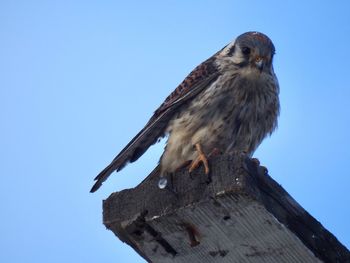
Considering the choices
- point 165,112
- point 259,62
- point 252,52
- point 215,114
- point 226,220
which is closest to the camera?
point 226,220

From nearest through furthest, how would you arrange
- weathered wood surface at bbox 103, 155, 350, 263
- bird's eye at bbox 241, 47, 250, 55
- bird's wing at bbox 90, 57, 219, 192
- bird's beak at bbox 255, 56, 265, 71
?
1. weathered wood surface at bbox 103, 155, 350, 263
2. bird's wing at bbox 90, 57, 219, 192
3. bird's beak at bbox 255, 56, 265, 71
4. bird's eye at bbox 241, 47, 250, 55

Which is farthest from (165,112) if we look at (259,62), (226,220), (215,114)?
(226,220)

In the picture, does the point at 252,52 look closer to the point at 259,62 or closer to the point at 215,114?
the point at 259,62

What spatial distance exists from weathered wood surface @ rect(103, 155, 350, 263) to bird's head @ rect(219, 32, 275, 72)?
193 centimetres

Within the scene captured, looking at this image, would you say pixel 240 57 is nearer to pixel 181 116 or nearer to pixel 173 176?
pixel 181 116

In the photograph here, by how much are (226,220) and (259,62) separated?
216 centimetres

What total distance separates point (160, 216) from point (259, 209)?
0.42m

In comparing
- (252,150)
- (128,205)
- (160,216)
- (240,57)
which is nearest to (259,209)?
(160,216)

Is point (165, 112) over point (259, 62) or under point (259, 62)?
under

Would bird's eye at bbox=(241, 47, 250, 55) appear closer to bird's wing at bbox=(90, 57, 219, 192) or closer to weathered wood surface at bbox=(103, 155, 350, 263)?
bird's wing at bbox=(90, 57, 219, 192)

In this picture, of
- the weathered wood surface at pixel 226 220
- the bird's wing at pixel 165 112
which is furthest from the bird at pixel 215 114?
the weathered wood surface at pixel 226 220

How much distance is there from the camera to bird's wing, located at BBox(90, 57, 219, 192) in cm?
402

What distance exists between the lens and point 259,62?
14.9 feet

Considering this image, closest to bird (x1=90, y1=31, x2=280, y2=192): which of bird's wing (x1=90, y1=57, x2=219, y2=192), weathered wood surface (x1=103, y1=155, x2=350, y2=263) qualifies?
bird's wing (x1=90, y1=57, x2=219, y2=192)
